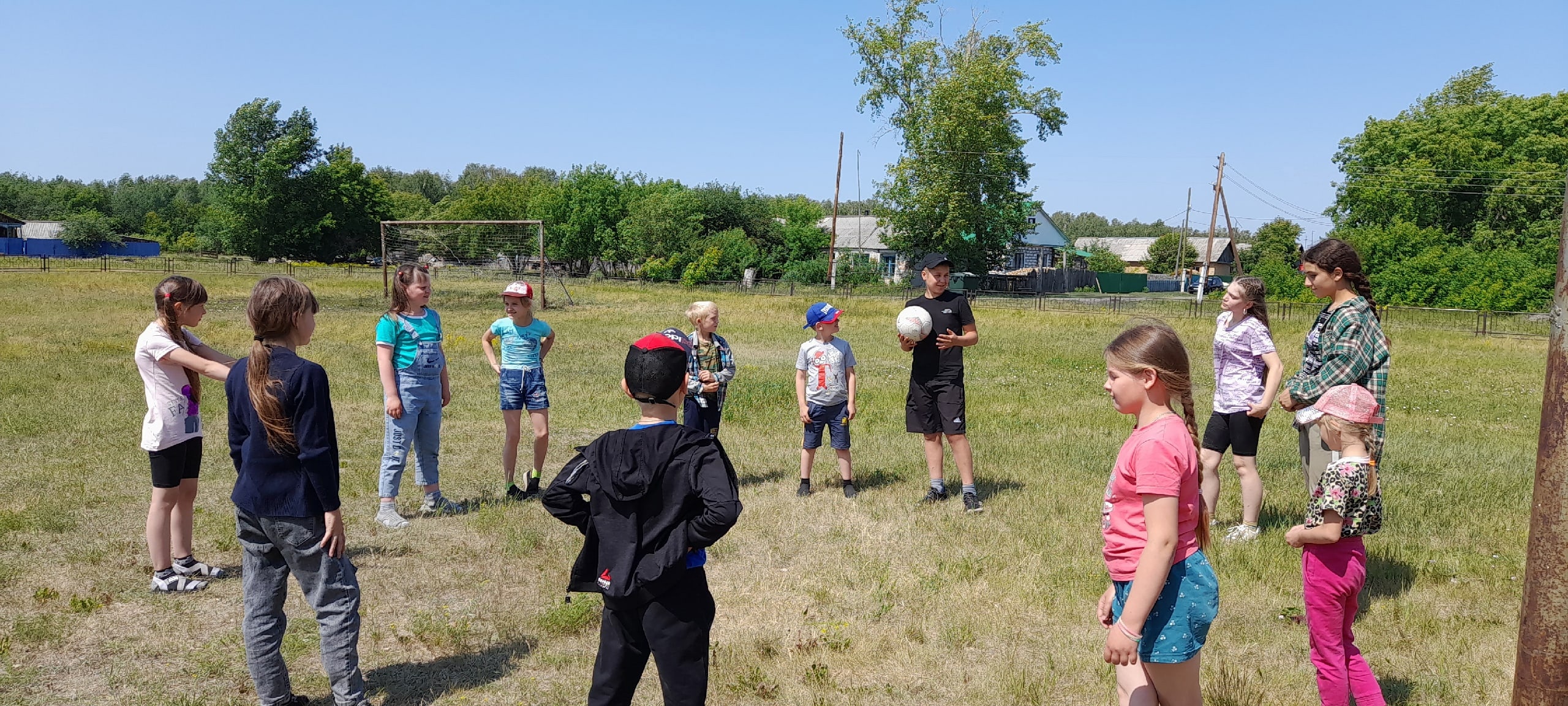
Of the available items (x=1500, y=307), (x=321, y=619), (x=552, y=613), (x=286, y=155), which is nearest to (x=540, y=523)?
(x=552, y=613)

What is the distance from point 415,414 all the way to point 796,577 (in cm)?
303

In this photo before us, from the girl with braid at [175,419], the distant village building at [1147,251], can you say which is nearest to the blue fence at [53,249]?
the distant village building at [1147,251]

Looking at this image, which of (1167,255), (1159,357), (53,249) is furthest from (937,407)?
(53,249)

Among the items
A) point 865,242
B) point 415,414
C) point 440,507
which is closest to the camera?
point 415,414

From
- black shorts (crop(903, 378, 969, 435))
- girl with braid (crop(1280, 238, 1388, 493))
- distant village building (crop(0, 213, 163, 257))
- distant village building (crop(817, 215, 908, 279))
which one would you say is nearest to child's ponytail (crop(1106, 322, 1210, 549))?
girl with braid (crop(1280, 238, 1388, 493))

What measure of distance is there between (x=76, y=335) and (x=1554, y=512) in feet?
77.6

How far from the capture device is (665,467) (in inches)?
112

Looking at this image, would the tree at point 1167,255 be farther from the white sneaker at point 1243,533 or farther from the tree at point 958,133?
the white sneaker at point 1243,533

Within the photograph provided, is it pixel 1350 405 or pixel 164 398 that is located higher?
pixel 1350 405

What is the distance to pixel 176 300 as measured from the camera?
467 centimetres

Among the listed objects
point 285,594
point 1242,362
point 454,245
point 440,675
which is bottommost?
point 440,675

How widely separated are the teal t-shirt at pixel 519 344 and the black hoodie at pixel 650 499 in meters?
4.57

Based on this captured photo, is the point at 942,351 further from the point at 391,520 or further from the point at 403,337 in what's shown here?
the point at 391,520

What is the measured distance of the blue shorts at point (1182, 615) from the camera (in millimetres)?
2756
